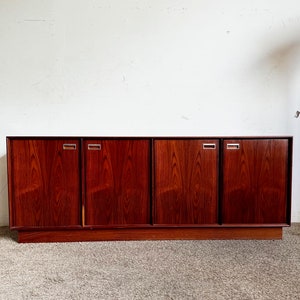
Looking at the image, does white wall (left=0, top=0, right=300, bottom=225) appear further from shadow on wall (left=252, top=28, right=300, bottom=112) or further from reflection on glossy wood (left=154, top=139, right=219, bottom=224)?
reflection on glossy wood (left=154, top=139, right=219, bottom=224)

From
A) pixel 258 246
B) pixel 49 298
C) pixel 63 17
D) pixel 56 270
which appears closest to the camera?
pixel 49 298

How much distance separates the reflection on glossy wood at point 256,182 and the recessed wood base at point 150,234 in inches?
3.5

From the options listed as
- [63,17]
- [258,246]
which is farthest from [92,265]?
[63,17]

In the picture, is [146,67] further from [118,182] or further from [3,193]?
[3,193]

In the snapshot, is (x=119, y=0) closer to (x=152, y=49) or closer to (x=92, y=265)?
(x=152, y=49)

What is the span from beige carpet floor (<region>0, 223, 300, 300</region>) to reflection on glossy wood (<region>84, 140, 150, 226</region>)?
0.62 ft

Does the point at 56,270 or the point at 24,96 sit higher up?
the point at 24,96

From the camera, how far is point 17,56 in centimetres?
238

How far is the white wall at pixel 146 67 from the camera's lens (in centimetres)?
238

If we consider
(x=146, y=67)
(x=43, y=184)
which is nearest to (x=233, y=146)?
(x=146, y=67)

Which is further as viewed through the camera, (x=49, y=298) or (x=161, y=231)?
(x=161, y=231)

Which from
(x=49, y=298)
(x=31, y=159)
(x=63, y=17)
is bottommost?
(x=49, y=298)

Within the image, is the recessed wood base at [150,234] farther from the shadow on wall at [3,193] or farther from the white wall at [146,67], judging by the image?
the white wall at [146,67]

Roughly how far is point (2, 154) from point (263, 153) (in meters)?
2.00
